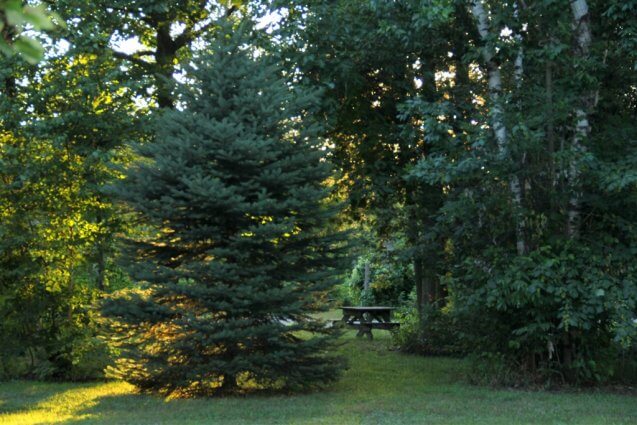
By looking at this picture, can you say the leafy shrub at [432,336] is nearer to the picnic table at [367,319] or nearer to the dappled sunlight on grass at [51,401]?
the picnic table at [367,319]

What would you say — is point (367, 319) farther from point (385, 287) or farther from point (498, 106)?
point (498, 106)

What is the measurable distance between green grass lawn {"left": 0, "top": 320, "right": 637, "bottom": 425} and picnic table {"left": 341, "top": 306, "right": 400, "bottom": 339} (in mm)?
7942

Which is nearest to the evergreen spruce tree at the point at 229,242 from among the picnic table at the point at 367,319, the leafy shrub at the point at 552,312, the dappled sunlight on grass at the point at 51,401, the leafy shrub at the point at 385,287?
the dappled sunlight on grass at the point at 51,401

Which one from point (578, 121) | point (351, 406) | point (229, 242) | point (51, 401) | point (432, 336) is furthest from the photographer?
point (432, 336)

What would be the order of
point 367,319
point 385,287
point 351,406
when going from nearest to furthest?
point 351,406, point 367,319, point 385,287

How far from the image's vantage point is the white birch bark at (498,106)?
1138cm

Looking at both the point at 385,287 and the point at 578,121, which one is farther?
the point at 385,287

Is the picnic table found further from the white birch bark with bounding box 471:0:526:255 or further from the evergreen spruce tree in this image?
the white birch bark with bounding box 471:0:526:255

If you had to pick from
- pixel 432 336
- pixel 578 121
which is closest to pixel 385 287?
pixel 432 336

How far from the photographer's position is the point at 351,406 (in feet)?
34.6

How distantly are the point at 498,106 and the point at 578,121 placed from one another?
1.25 m

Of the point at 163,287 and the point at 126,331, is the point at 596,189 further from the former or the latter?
the point at 126,331

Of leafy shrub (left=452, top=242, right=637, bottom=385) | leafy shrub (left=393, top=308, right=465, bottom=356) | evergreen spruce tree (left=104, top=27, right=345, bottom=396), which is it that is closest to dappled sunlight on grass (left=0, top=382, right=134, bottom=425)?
evergreen spruce tree (left=104, top=27, right=345, bottom=396)

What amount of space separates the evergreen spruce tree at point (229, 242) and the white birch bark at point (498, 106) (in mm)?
2656
